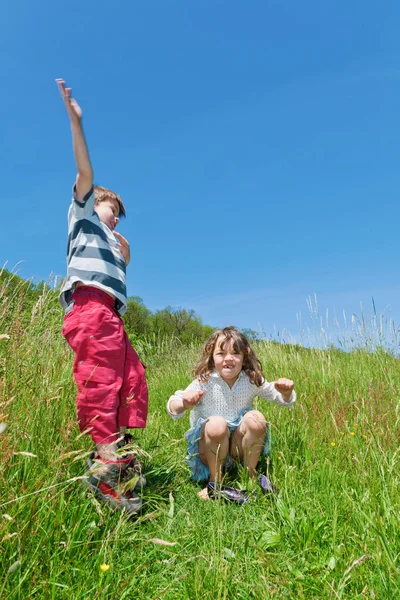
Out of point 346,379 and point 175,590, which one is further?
point 346,379

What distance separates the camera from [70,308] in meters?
3.11

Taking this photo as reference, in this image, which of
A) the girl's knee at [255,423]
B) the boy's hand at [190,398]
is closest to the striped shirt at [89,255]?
the boy's hand at [190,398]

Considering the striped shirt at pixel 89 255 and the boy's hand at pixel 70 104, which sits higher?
the boy's hand at pixel 70 104

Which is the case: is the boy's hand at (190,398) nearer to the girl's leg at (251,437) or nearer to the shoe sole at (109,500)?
the girl's leg at (251,437)

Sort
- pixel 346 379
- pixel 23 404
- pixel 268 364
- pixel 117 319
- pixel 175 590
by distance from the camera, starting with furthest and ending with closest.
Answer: pixel 268 364, pixel 346 379, pixel 117 319, pixel 23 404, pixel 175 590

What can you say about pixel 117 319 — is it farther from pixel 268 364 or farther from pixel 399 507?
pixel 268 364

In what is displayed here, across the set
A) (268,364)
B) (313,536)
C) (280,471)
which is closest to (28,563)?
(313,536)

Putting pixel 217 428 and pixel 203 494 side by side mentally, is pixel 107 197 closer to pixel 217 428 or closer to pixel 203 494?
pixel 217 428

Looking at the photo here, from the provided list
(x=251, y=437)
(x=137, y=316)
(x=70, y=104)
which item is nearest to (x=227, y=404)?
(x=251, y=437)

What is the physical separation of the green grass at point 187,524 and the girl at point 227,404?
6.7 inches

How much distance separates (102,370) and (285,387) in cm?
125

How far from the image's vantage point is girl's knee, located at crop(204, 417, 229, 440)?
3.27 meters

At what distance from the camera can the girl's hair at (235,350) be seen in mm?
3561

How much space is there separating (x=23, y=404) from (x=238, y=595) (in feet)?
4.80
